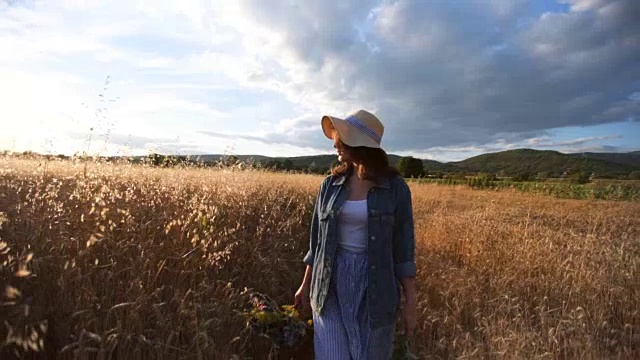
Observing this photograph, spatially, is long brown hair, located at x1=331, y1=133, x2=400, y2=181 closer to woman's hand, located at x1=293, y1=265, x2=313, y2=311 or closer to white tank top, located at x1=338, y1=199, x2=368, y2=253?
white tank top, located at x1=338, y1=199, x2=368, y2=253

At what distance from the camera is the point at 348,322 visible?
101 inches

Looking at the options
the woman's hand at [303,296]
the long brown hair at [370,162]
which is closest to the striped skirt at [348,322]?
the woman's hand at [303,296]

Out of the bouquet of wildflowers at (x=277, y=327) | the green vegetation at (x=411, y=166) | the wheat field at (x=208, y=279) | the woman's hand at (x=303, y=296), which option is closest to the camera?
the wheat field at (x=208, y=279)

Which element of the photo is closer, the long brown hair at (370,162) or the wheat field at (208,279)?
the wheat field at (208,279)

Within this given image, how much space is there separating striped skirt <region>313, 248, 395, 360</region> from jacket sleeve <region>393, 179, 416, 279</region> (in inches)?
8.5

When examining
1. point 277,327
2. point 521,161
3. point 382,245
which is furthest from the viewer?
point 521,161

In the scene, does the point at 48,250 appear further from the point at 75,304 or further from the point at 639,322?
the point at 639,322

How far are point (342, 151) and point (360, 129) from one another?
20 centimetres

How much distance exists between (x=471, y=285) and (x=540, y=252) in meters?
1.87

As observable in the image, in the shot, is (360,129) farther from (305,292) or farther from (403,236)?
(305,292)

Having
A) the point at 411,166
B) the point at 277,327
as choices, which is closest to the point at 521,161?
the point at 411,166

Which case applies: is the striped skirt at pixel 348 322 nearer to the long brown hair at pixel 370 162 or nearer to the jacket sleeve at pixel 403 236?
the jacket sleeve at pixel 403 236

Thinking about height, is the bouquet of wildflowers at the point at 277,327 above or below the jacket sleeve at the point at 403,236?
below

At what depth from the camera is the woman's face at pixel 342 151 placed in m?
2.67
